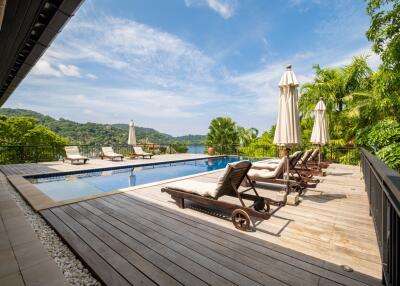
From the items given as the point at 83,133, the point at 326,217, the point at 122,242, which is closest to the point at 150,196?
the point at 122,242

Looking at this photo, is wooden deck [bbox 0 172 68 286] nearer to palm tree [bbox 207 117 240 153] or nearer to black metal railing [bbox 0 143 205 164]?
black metal railing [bbox 0 143 205 164]

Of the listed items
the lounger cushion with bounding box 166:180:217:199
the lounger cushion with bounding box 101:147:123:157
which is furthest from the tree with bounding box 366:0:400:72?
the lounger cushion with bounding box 101:147:123:157

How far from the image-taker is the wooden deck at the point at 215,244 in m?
2.00

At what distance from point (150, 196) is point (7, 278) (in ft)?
9.33

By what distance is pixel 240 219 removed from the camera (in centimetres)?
309

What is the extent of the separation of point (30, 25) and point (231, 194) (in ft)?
12.9

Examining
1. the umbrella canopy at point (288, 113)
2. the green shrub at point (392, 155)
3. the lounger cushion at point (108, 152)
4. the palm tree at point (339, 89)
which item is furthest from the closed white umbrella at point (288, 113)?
the lounger cushion at point (108, 152)

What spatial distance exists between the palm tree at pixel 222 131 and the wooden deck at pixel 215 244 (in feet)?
52.1

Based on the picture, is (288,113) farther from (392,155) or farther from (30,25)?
(30,25)

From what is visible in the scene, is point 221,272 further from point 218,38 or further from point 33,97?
point 33,97

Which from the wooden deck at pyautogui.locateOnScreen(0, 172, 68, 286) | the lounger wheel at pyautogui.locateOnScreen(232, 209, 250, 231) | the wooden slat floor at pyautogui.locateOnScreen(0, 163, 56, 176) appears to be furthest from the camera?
the wooden slat floor at pyautogui.locateOnScreen(0, 163, 56, 176)

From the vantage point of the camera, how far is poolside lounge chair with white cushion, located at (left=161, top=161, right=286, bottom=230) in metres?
3.04

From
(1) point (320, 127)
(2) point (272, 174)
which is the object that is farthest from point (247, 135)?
(2) point (272, 174)

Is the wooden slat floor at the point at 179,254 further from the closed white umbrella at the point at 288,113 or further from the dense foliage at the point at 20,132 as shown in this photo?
the dense foliage at the point at 20,132
